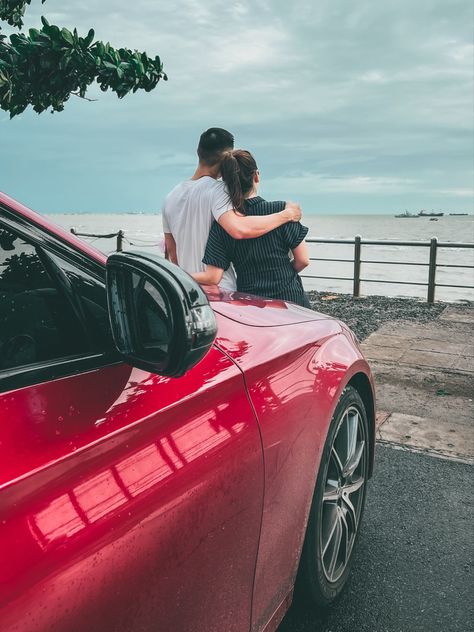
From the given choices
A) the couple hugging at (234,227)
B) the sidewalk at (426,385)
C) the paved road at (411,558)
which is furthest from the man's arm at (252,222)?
the sidewalk at (426,385)

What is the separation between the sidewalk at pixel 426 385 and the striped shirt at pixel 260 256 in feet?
5.34

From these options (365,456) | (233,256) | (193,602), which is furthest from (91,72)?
(193,602)

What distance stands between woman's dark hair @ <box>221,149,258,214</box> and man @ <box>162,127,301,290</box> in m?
0.04

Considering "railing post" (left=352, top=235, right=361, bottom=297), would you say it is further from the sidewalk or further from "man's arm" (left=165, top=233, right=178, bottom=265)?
"man's arm" (left=165, top=233, right=178, bottom=265)

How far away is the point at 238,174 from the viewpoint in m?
2.86

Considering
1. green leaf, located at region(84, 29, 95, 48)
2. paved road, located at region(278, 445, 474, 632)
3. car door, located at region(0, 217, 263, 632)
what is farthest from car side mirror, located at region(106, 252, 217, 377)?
green leaf, located at region(84, 29, 95, 48)

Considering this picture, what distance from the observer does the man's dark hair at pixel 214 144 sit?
3.01 metres

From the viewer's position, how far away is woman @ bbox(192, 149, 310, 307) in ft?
9.41

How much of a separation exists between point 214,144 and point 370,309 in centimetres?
732

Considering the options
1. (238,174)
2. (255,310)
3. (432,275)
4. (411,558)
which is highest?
(238,174)

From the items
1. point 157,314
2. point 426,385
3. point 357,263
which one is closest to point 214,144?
point 157,314

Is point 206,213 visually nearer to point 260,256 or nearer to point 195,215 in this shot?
point 195,215

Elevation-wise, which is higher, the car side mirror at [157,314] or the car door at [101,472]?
the car side mirror at [157,314]

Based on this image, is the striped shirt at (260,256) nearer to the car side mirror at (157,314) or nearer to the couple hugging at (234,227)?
the couple hugging at (234,227)
